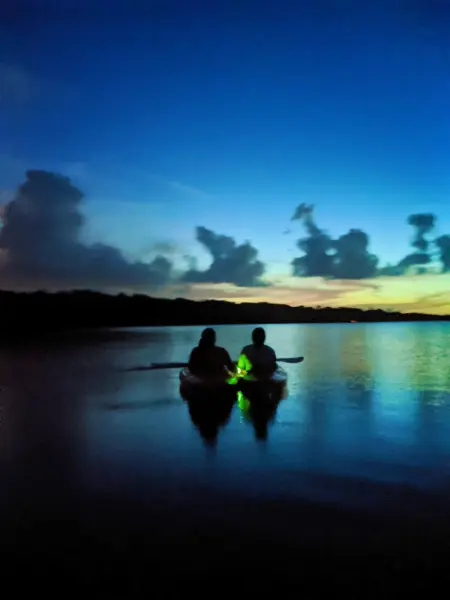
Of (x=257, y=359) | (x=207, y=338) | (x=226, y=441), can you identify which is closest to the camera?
(x=226, y=441)

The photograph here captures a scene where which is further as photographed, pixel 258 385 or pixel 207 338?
pixel 258 385

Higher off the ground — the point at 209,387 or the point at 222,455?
the point at 209,387

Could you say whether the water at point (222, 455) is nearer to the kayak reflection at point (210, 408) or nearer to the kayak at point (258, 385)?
the kayak reflection at point (210, 408)

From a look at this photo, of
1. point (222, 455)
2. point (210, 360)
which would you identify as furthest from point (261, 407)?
point (222, 455)

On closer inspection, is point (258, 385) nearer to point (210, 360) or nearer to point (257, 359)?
point (257, 359)

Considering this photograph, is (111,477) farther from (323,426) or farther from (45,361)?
(45,361)

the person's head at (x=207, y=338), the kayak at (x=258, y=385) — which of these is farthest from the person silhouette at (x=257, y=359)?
the person's head at (x=207, y=338)

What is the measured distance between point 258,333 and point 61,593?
1411 centimetres

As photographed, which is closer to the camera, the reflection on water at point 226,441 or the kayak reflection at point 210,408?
the reflection on water at point 226,441

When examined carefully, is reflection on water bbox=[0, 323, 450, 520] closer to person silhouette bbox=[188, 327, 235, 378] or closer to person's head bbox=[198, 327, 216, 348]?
person silhouette bbox=[188, 327, 235, 378]

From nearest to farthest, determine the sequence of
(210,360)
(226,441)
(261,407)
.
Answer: (226,441) < (261,407) < (210,360)

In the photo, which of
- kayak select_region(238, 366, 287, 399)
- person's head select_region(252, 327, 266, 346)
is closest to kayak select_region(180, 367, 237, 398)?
kayak select_region(238, 366, 287, 399)

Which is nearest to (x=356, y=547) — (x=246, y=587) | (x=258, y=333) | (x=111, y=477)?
(x=246, y=587)

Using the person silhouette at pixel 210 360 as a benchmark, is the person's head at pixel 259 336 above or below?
above
